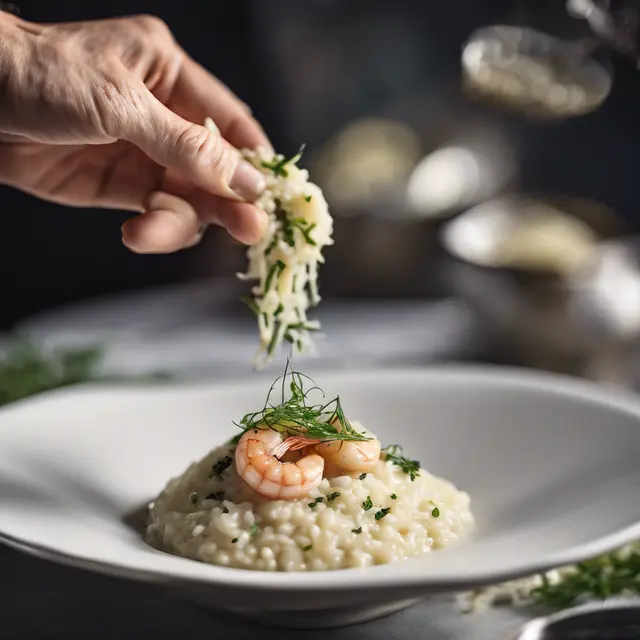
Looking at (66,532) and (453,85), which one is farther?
(453,85)

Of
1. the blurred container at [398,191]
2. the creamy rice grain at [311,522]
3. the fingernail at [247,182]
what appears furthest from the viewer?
the blurred container at [398,191]

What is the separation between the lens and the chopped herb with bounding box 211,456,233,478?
215 cm

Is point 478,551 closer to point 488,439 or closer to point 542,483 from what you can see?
point 542,483

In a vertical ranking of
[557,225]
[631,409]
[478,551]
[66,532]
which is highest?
[557,225]

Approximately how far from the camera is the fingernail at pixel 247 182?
2.29 m

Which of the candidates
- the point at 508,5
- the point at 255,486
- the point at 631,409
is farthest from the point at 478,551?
the point at 508,5

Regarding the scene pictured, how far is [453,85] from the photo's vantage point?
6.74m

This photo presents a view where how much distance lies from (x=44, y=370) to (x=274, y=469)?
5.65 ft

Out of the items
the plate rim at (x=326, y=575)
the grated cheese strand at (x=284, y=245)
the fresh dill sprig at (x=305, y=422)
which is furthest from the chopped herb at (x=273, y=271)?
the plate rim at (x=326, y=575)

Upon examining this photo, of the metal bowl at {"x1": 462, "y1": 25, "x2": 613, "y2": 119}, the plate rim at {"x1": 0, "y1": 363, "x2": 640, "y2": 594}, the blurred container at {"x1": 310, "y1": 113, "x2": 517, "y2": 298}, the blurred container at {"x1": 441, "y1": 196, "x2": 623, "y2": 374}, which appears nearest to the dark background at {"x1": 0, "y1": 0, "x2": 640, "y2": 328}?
the blurred container at {"x1": 310, "y1": 113, "x2": 517, "y2": 298}

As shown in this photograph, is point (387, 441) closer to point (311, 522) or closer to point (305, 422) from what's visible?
point (305, 422)

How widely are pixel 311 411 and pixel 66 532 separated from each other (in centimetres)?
61

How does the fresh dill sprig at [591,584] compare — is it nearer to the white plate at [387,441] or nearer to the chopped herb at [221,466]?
the white plate at [387,441]

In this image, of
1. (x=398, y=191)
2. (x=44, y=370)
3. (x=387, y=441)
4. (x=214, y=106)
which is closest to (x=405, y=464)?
(x=387, y=441)
